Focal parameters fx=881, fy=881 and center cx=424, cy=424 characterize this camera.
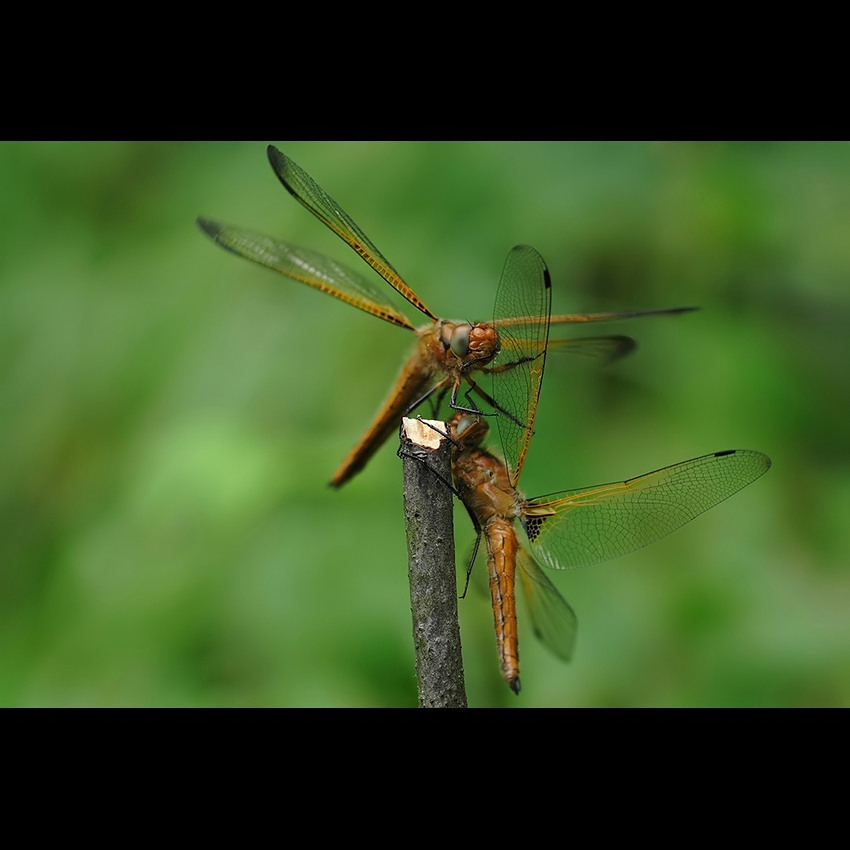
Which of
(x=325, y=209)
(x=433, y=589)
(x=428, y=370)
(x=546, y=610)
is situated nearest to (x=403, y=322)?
(x=428, y=370)

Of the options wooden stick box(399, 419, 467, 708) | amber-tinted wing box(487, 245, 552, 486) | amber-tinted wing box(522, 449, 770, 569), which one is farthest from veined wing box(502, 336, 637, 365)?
wooden stick box(399, 419, 467, 708)

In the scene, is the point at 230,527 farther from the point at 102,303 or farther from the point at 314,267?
the point at 102,303

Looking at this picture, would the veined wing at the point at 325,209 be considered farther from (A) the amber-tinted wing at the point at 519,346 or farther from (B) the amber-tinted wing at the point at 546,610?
Answer: (B) the amber-tinted wing at the point at 546,610

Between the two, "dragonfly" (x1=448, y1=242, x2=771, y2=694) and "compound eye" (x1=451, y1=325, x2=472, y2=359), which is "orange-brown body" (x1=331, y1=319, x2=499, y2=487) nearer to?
"compound eye" (x1=451, y1=325, x2=472, y2=359)

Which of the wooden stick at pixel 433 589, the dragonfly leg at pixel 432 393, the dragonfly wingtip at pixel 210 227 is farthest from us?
the dragonfly wingtip at pixel 210 227

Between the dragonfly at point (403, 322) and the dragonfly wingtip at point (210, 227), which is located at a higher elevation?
the dragonfly wingtip at point (210, 227)

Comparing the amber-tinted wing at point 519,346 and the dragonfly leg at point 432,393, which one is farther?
the dragonfly leg at point 432,393

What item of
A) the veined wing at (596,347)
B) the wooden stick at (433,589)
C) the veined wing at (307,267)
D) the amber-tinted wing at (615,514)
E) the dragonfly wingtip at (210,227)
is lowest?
the wooden stick at (433,589)

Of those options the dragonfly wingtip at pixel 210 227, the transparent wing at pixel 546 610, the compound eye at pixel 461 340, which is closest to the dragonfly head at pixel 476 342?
the compound eye at pixel 461 340
